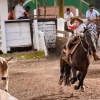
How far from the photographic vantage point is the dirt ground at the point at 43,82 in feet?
39.1

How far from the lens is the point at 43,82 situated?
46.6ft

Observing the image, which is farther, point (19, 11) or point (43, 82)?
→ point (19, 11)

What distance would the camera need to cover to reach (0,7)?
21844 mm

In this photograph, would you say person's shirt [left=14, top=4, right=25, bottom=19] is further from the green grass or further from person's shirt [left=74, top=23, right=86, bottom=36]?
person's shirt [left=74, top=23, right=86, bottom=36]

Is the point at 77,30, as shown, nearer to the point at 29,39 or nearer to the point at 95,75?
the point at 95,75

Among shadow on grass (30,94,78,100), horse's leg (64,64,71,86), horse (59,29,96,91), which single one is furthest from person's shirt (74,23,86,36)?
shadow on grass (30,94,78,100)

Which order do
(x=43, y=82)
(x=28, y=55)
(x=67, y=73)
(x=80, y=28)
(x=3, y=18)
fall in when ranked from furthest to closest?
(x=3, y=18), (x=28, y=55), (x=43, y=82), (x=67, y=73), (x=80, y=28)

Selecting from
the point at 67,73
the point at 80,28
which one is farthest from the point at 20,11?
the point at 80,28

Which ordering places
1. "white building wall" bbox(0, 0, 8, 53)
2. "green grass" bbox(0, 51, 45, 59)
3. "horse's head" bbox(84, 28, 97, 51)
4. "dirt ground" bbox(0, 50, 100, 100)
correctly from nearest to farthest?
"horse's head" bbox(84, 28, 97, 51), "dirt ground" bbox(0, 50, 100, 100), "green grass" bbox(0, 51, 45, 59), "white building wall" bbox(0, 0, 8, 53)

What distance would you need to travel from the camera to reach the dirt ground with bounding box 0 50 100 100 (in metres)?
11.9

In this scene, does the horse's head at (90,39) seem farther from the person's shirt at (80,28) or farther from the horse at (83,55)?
the person's shirt at (80,28)

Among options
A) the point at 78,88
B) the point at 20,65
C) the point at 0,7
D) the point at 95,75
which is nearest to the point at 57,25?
the point at 0,7

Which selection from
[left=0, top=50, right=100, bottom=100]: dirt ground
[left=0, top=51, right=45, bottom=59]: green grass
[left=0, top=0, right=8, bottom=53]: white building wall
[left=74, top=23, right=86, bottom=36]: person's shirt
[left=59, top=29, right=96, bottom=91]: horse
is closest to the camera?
[left=59, top=29, right=96, bottom=91]: horse

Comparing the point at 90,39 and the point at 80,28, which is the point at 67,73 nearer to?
the point at 80,28
